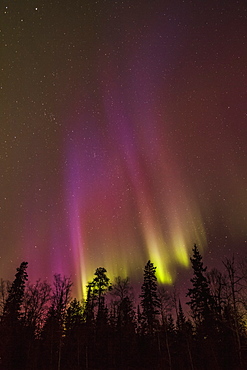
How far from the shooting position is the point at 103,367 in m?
44.0

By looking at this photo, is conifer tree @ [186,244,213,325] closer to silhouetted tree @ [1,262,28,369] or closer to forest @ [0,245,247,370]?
forest @ [0,245,247,370]

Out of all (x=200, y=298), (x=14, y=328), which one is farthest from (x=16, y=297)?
(x=200, y=298)

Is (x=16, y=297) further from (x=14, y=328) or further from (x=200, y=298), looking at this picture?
(x=200, y=298)

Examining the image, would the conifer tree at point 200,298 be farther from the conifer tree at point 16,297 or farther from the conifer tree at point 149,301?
the conifer tree at point 16,297

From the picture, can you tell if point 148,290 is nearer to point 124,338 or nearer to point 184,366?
point 124,338

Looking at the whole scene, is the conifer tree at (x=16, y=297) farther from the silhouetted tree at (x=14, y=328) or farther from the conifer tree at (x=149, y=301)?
the conifer tree at (x=149, y=301)

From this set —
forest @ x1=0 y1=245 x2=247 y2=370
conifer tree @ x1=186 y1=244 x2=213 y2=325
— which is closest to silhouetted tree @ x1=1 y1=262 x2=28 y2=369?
forest @ x1=0 y1=245 x2=247 y2=370

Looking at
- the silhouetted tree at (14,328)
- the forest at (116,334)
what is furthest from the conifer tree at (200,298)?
the silhouetted tree at (14,328)

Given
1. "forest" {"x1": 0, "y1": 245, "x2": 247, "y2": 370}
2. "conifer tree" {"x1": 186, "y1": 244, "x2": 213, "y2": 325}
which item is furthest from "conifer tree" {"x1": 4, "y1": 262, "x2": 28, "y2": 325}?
"conifer tree" {"x1": 186, "y1": 244, "x2": 213, "y2": 325}

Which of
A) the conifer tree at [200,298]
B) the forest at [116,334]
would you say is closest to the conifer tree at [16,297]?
the forest at [116,334]

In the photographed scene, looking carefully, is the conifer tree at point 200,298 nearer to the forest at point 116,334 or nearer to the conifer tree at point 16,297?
the forest at point 116,334

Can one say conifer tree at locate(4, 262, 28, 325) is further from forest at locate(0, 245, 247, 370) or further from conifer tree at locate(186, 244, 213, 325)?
conifer tree at locate(186, 244, 213, 325)

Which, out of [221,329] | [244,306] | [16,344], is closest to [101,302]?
[16,344]

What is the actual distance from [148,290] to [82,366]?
1779 centimetres
